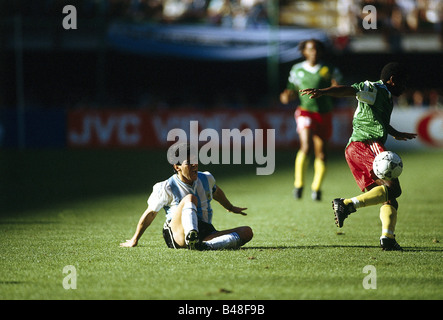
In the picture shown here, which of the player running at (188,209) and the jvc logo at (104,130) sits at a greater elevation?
the player running at (188,209)

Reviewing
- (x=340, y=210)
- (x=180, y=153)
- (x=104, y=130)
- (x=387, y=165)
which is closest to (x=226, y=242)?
(x=180, y=153)

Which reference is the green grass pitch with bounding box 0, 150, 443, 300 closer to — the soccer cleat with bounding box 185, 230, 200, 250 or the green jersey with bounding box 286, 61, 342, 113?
the soccer cleat with bounding box 185, 230, 200, 250

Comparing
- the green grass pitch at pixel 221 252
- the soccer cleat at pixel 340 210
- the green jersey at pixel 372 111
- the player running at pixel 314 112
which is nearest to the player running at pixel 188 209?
the green grass pitch at pixel 221 252

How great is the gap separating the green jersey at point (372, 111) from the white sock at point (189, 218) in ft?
6.23

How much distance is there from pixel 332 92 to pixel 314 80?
5.24 metres

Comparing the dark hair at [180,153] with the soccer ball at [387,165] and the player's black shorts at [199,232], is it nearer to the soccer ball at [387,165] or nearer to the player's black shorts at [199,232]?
the player's black shorts at [199,232]

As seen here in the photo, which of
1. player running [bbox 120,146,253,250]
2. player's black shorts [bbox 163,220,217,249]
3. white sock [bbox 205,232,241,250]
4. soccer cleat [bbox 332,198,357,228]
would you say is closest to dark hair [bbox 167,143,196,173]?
player running [bbox 120,146,253,250]

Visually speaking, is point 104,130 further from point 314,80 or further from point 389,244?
point 389,244

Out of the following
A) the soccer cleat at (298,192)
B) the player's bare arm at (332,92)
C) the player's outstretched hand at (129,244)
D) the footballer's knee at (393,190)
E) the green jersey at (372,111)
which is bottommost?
the soccer cleat at (298,192)

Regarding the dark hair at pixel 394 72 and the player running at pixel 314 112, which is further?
the player running at pixel 314 112

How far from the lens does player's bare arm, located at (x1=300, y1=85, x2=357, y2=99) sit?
723cm

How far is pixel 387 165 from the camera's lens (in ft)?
24.8

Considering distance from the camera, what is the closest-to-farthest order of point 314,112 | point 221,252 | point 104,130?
point 221,252
point 314,112
point 104,130

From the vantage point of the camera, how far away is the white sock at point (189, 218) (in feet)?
23.9
